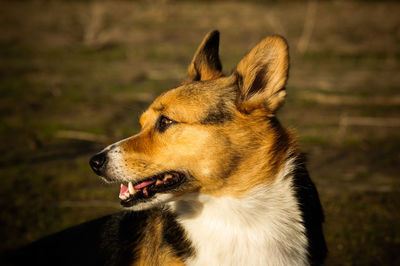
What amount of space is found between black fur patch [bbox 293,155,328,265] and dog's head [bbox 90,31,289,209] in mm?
221

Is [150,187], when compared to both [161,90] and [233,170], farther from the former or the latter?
[161,90]

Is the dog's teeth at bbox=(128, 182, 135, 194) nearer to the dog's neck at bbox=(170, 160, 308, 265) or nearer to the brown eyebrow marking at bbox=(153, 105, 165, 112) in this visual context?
the dog's neck at bbox=(170, 160, 308, 265)

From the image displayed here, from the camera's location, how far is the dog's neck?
320 centimetres

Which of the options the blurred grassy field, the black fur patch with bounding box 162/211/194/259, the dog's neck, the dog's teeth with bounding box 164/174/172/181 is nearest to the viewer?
the dog's neck

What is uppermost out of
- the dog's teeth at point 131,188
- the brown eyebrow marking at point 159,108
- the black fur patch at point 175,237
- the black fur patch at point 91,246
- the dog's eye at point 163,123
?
the brown eyebrow marking at point 159,108

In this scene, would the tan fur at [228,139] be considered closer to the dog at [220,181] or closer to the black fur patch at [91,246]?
the dog at [220,181]

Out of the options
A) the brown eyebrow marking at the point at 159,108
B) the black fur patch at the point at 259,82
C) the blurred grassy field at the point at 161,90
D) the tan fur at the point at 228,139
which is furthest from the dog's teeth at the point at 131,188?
the blurred grassy field at the point at 161,90

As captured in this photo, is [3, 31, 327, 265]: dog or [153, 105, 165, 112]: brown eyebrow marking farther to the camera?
[153, 105, 165, 112]: brown eyebrow marking

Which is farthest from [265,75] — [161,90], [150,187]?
[161,90]

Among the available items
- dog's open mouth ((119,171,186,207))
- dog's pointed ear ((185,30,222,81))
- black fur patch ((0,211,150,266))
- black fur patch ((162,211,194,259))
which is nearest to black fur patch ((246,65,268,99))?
dog's pointed ear ((185,30,222,81))

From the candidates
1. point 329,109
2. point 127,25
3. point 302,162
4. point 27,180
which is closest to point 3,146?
point 27,180

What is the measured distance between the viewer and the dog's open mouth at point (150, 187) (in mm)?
3375

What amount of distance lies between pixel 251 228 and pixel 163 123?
1.20m

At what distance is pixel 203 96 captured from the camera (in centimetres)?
361
